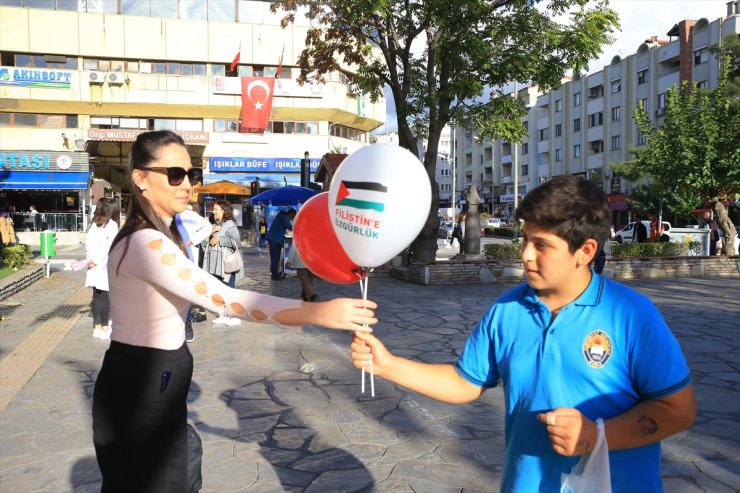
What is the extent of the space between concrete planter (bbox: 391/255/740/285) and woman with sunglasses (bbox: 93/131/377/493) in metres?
11.4

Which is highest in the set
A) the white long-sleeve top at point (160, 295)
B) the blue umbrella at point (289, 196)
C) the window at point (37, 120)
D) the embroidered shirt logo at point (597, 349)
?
the window at point (37, 120)

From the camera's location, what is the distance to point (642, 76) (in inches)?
1852

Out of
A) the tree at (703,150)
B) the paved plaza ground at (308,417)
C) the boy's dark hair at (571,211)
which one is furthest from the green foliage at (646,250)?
the boy's dark hair at (571,211)

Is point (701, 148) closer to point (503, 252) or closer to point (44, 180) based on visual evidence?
point (503, 252)

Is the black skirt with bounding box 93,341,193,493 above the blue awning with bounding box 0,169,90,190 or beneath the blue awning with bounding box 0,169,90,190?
beneath

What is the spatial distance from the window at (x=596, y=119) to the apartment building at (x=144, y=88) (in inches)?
1034

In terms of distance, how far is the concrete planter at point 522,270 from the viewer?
1348 centimetres

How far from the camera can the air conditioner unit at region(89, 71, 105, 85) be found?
32.6 meters

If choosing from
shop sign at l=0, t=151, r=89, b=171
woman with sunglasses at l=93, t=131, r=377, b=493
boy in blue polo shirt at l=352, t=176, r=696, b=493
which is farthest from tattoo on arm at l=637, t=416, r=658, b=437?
shop sign at l=0, t=151, r=89, b=171

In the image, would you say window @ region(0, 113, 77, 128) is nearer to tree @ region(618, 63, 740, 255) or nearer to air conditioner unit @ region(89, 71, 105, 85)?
air conditioner unit @ region(89, 71, 105, 85)

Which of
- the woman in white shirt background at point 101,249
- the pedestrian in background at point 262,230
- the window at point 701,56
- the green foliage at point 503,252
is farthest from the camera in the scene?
the window at point 701,56

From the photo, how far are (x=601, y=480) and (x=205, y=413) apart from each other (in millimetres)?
3886

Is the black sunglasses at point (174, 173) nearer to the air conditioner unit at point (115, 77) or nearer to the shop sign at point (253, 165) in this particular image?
the shop sign at point (253, 165)

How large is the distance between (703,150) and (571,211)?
1614 cm
